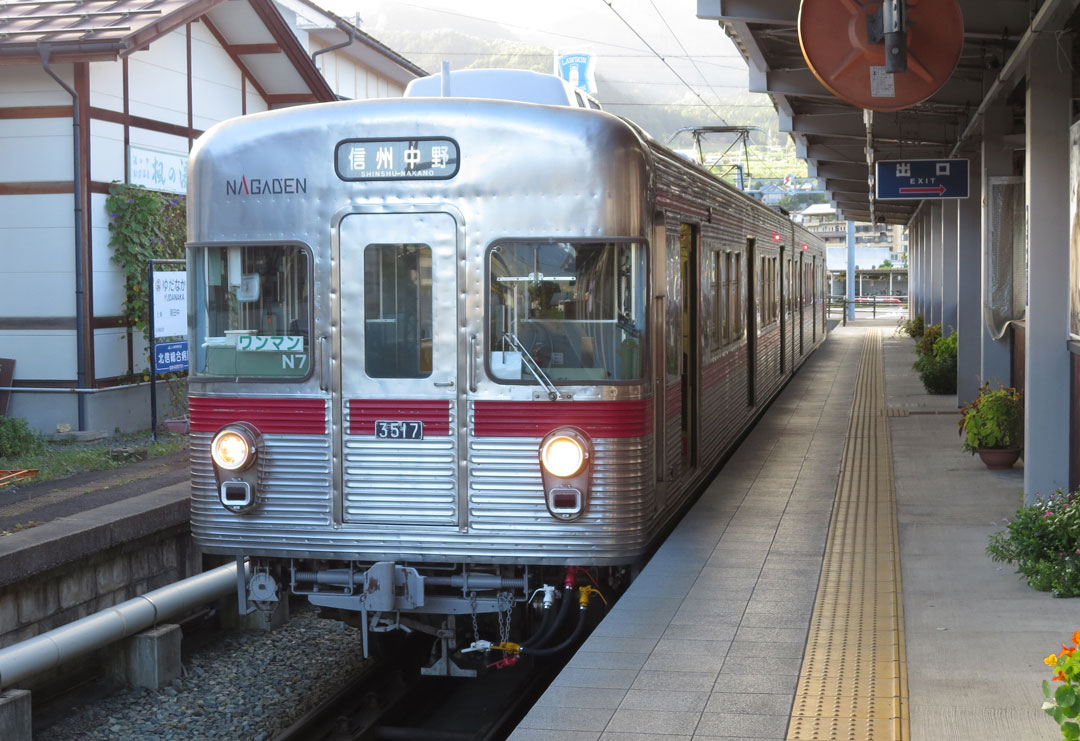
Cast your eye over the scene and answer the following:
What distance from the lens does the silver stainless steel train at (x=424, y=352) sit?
6.14 meters

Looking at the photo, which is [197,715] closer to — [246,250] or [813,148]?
[246,250]

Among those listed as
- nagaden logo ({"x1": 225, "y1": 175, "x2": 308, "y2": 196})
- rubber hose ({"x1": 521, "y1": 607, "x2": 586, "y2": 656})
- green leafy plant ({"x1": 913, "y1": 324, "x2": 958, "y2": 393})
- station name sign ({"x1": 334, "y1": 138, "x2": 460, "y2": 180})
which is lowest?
rubber hose ({"x1": 521, "y1": 607, "x2": 586, "y2": 656})

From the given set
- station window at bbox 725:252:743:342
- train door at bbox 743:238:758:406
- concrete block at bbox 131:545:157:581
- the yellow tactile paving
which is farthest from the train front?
train door at bbox 743:238:758:406

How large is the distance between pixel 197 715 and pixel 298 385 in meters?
2.26

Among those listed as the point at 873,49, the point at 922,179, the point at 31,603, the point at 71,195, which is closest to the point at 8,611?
the point at 31,603

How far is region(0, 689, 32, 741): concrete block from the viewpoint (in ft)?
20.7

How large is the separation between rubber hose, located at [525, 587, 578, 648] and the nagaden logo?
94.0 inches

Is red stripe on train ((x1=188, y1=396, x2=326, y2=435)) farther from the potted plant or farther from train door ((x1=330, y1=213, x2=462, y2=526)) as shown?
the potted plant

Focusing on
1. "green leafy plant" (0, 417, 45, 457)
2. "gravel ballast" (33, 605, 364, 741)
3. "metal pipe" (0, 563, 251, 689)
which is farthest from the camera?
"green leafy plant" (0, 417, 45, 457)

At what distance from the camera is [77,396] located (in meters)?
12.6

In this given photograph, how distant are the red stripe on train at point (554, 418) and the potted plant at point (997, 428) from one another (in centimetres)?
611

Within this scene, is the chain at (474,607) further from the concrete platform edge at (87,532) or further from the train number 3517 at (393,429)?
the concrete platform edge at (87,532)

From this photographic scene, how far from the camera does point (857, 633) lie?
A: 609cm

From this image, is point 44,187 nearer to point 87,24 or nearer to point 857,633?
point 87,24
